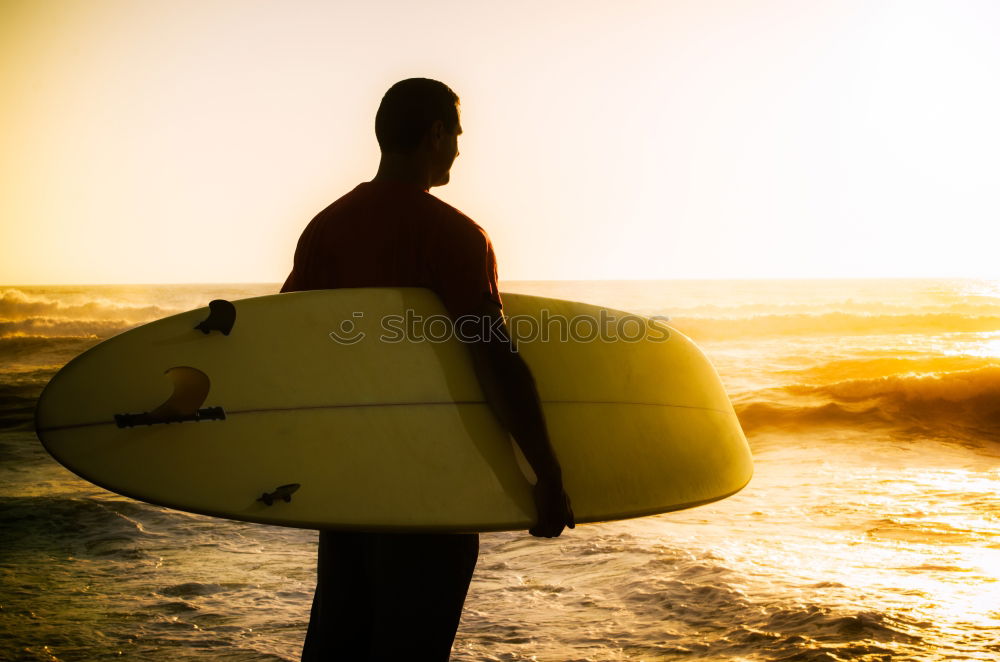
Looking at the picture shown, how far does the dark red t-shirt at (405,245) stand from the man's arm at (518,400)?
0.21 feet

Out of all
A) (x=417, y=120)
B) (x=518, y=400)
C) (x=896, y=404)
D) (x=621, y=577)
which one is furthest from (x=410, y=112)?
(x=896, y=404)

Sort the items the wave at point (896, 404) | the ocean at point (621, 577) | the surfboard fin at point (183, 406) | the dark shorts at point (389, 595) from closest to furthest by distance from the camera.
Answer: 1. the dark shorts at point (389, 595)
2. the surfboard fin at point (183, 406)
3. the ocean at point (621, 577)
4. the wave at point (896, 404)

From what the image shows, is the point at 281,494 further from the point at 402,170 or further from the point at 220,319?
the point at 402,170

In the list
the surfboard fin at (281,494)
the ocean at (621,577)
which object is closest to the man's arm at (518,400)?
the surfboard fin at (281,494)

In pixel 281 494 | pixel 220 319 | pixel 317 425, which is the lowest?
pixel 281 494

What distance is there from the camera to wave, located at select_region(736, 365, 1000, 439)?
951cm

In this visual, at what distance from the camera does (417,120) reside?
1.61 metres

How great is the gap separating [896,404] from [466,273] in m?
10.5

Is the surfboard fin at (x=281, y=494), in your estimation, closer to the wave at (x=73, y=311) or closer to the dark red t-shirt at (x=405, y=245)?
the dark red t-shirt at (x=405, y=245)

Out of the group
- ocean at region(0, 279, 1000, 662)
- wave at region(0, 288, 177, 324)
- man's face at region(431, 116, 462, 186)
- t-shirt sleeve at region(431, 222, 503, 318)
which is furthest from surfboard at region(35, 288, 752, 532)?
wave at region(0, 288, 177, 324)

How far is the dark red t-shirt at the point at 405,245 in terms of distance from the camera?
1.47m

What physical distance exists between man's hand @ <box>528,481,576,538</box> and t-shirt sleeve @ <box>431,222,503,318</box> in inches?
14.5

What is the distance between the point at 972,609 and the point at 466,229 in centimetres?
288

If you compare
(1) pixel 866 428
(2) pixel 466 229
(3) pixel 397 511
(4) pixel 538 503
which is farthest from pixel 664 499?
(1) pixel 866 428
